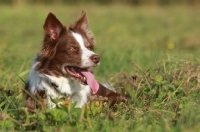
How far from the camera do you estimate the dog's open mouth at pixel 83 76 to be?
512 cm

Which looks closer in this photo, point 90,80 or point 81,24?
point 90,80

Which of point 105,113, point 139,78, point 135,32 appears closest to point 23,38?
point 135,32

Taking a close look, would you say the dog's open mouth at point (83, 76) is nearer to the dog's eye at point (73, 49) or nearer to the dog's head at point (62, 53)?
the dog's head at point (62, 53)

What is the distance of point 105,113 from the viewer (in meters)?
4.89

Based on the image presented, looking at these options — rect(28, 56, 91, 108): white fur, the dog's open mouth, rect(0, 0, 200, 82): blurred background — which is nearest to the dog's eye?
the dog's open mouth

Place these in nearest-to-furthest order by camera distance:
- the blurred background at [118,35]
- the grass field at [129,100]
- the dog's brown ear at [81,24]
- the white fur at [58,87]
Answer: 1. the grass field at [129,100]
2. the white fur at [58,87]
3. the dog's brown ear at [81,24]
4. the blurred background at [118,35]

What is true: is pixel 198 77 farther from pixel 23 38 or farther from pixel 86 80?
pixel 23 38

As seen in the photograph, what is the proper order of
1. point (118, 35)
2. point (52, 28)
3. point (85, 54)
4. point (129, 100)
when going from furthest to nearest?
point (118, 35) < point (129, 100) < point (52, 28) < point (85, 54)

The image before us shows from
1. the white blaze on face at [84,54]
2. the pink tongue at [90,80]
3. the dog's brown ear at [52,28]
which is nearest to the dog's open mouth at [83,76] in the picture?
the pink tongue at [90,80]

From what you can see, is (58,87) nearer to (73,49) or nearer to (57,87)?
(57,87)

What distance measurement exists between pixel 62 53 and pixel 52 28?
0.98ft

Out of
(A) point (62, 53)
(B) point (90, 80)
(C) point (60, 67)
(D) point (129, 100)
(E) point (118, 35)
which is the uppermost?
(A) point (62, 53)

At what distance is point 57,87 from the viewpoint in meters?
5.13

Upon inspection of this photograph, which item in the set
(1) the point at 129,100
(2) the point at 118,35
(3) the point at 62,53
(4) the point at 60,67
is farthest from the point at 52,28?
(2) the point at 118,35
